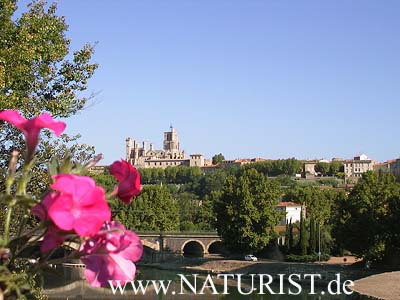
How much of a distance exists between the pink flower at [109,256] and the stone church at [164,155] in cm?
13974

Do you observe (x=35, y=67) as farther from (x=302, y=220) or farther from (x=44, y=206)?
(x=302, y=220)

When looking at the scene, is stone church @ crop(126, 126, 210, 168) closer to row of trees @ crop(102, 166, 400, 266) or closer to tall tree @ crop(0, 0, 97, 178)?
row of trees @ crop(102, 166, 400, 266)

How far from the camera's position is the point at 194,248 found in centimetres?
5644

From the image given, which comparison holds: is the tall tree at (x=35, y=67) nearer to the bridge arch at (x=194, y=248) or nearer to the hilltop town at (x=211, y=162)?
the bridge arch at (x=194, y=248)

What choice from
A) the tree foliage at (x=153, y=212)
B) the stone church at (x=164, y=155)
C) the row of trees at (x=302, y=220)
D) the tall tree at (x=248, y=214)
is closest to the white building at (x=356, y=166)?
the stone church at (x=164, y=155)

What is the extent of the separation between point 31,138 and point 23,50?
598 cm

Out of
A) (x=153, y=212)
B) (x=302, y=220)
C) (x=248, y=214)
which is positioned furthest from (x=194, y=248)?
(x=302, y=220)

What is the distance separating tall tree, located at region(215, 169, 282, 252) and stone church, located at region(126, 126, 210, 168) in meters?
96.1

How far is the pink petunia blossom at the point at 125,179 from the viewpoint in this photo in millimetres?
1414

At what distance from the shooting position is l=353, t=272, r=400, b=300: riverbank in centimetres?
1863

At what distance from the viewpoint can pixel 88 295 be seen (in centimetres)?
2817

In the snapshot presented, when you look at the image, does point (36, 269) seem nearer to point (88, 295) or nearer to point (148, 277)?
point (88, 295)

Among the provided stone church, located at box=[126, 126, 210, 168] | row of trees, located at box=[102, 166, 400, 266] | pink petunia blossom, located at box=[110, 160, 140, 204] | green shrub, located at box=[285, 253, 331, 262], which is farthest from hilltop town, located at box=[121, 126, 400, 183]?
pink petunia blossom, located at box=[110, 160, 140, 204]

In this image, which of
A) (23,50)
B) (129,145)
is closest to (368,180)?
(23,50)
